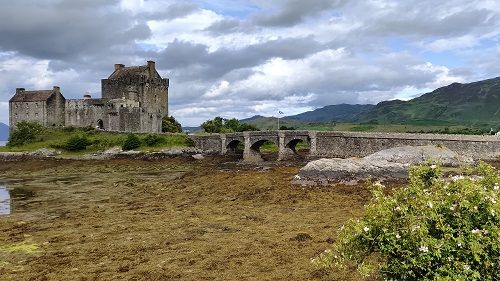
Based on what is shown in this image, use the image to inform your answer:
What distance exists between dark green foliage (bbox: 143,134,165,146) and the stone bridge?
5.94m

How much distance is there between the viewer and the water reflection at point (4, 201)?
34750mm

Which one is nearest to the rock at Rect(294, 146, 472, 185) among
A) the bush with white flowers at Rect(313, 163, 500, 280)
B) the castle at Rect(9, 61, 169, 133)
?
the bush with white flowers at Rect(313, 163, 500, 280)

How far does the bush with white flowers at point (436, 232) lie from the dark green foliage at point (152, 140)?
77.5 meters

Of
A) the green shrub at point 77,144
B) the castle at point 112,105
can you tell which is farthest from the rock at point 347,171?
the castle at point 112,105

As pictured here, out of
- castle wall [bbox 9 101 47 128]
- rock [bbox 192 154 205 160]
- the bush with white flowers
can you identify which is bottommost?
rock [bbox 192 154 205 160]

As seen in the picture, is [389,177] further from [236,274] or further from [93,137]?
[93,137]

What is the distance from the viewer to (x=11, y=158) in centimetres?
8200

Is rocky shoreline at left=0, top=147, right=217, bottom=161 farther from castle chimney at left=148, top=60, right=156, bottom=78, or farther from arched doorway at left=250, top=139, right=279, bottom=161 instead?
castle chimney at left=148, top=60, right=156, bottom=78

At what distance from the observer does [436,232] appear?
9.16m

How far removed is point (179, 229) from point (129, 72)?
282 ft

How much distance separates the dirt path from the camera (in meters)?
17.8

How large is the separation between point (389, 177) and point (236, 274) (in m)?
28.5

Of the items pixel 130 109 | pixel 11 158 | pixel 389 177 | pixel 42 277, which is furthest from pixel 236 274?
pixel 130 109

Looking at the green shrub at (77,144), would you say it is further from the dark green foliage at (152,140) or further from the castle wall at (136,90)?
the castle wall at (136,90)
